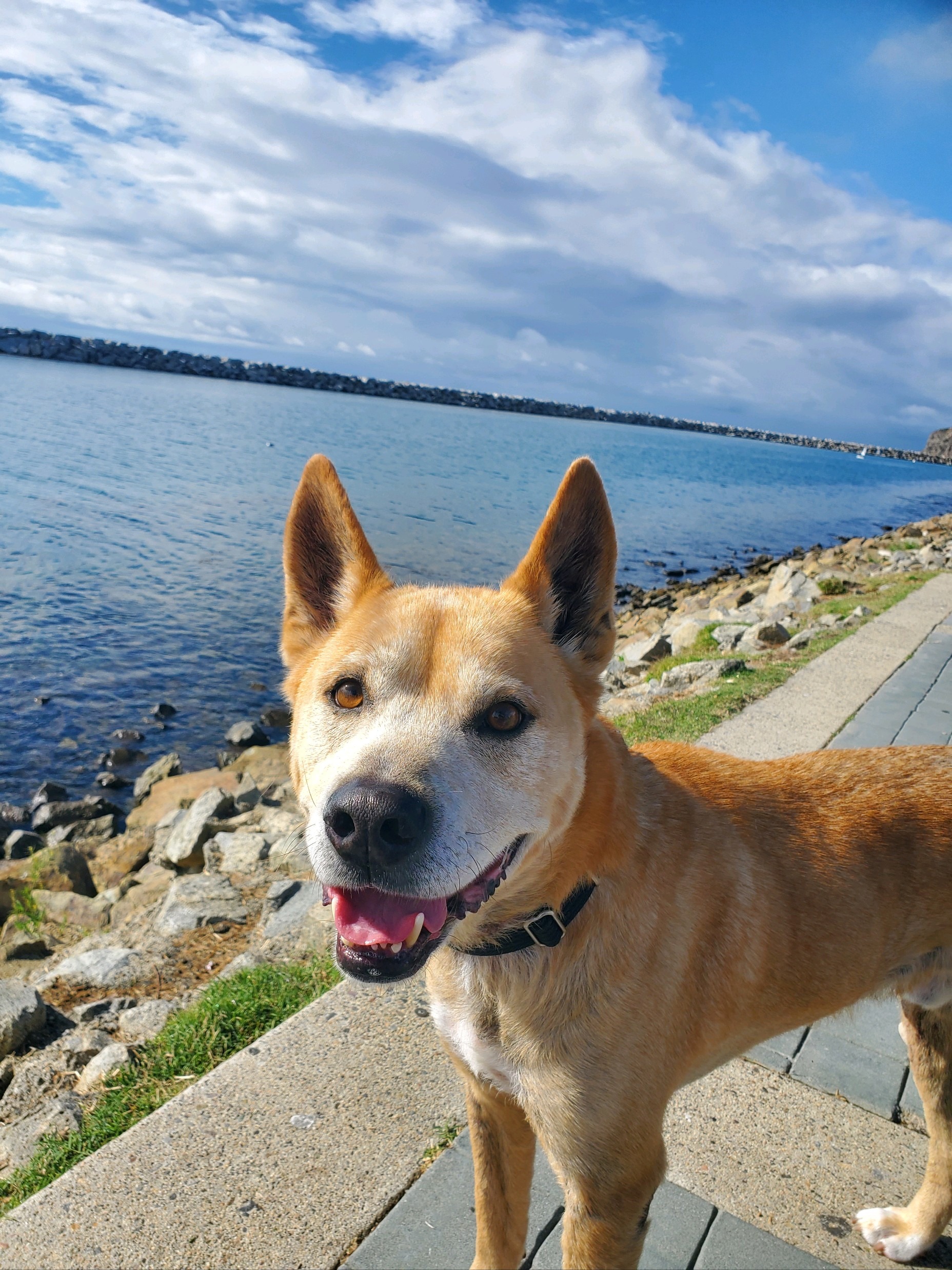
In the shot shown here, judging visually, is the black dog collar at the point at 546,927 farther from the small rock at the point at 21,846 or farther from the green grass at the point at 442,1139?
the small rock at the point at 21,846

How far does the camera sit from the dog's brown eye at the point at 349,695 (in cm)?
260

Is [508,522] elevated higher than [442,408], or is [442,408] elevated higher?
[442,408]

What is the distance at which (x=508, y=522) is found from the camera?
33.8 metres

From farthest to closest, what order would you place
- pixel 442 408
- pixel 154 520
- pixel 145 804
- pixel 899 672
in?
pixel 442 408 < pixel 154 520 < pixel 145 804 < pixel 899 672

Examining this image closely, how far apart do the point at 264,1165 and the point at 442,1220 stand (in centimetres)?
70

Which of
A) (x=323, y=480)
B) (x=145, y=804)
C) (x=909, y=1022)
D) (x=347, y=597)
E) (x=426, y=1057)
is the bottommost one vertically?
(x=145, y=804)

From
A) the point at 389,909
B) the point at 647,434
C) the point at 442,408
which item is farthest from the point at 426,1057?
the point at 647,434

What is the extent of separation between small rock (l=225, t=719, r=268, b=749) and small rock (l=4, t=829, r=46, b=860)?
3531 millimetres

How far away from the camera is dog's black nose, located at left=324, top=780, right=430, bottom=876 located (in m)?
2.12

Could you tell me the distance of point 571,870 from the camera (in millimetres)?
2488

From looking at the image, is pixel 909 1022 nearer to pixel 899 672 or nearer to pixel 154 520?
pixel 899 672

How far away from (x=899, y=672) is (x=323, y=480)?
833 centimetres

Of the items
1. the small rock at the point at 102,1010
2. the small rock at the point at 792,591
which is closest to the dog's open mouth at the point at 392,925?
the small rock at the point at 102,1010

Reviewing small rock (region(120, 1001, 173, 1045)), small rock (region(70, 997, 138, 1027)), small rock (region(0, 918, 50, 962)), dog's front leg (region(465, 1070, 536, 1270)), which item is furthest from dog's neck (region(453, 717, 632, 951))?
small rock (region(0, 918, 50, 962))
